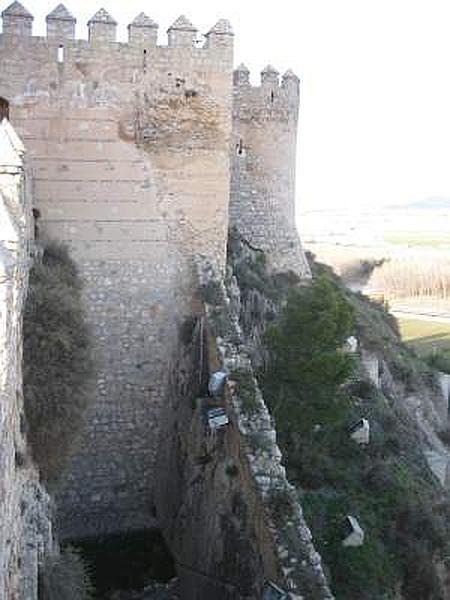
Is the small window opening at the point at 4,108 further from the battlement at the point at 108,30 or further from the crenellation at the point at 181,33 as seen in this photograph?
the crenellation at the point at 181,33

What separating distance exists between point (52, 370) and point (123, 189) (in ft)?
12.7

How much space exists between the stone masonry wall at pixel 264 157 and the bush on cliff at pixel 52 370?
8784 mm

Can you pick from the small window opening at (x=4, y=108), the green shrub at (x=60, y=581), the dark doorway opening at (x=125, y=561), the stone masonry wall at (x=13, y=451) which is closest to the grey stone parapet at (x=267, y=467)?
the green shrub at (x=60, y=581)

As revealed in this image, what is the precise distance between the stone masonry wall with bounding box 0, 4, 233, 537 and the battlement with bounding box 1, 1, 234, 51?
2 cm

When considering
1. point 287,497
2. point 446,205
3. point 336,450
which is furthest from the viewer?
point 446,205

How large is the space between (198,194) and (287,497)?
512 cm

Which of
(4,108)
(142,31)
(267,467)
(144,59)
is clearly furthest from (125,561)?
(142,31)

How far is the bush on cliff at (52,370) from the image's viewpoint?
8.80 m

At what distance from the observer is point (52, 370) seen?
9.16 meters

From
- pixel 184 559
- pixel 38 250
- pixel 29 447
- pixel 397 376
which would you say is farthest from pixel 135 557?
pixel 397 376

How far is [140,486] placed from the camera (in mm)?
12406

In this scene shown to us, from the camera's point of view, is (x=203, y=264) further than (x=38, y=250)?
Yes

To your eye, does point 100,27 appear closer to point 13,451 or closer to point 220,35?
point 220,35

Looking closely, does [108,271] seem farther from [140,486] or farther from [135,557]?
[135,557]
